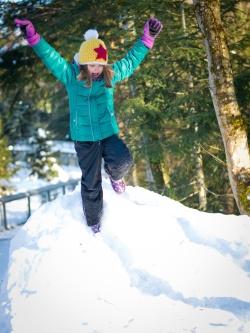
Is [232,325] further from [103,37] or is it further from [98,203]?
[103,37]

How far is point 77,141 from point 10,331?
222 cm

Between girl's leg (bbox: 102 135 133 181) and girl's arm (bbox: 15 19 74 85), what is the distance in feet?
2.81

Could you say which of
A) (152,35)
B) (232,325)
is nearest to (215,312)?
(232,325)

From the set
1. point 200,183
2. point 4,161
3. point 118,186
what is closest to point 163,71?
point 200,183

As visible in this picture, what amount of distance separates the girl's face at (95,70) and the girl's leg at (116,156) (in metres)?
0.74

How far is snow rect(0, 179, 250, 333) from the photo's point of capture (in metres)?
3.83

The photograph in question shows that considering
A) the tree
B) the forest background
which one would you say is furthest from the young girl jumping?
the tree

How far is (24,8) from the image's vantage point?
365 inches

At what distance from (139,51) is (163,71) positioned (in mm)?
4089

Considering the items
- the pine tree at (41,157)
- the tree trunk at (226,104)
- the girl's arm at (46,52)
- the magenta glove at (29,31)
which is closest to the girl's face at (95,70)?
the girl's arm at (46,52)

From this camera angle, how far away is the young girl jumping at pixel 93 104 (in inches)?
201

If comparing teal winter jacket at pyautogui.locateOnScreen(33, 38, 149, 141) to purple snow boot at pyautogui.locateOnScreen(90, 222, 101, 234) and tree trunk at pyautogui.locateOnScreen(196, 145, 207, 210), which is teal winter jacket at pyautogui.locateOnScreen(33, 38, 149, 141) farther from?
tree trunk at pyautogui.locateOnScreen(196, 145, 207, 210)

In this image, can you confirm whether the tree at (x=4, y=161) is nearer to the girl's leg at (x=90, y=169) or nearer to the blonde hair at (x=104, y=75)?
the girl's leg at (x=90, y=169)

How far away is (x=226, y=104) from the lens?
5.64 m
